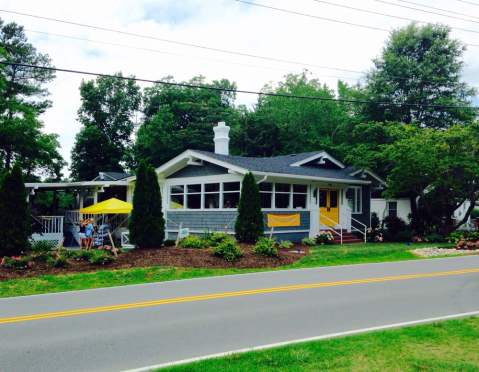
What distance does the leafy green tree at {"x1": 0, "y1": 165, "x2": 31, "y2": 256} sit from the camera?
14266 mm

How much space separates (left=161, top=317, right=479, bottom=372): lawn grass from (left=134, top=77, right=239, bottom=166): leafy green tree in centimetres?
3767

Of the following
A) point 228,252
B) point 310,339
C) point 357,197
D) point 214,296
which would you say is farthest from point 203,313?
point 357,197

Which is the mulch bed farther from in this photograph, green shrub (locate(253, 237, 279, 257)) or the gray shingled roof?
the gray shingled roof

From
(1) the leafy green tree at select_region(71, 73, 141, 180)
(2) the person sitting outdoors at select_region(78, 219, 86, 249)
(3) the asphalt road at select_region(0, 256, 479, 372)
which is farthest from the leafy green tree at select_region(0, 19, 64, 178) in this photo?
(3) the asphalt road at select_region(0, 256, 479, 372)

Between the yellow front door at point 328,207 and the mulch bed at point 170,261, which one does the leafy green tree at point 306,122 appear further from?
the mulch bed at point 170,261

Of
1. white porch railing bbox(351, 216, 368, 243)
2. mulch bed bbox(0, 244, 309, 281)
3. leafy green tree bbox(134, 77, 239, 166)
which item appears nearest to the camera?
mulch bed bbox(0, 244, 309, 281)

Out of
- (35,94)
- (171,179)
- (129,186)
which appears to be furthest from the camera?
(35,94)

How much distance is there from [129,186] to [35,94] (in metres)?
18.1

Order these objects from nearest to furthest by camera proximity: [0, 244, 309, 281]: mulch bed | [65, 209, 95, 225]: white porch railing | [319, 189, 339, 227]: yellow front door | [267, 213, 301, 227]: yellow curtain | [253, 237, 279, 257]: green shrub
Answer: [0, 244, 309, 281]: mulch bed → [253, 237, 279, 257]: green shrub → [267, 213, 301, 227]: yellow curtain → [319, 189, 339, 227]: yellow front door → [65, 209, 95, 225]: white porch railing

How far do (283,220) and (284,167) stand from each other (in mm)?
3115

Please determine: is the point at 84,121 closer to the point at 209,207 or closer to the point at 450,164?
the point at 209,207

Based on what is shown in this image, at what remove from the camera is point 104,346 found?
6062 millimetres

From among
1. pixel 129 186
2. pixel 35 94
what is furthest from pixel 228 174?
pixel 35 94

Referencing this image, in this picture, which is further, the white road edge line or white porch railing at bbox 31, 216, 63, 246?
white porch railing at bbox 31, 216, 63, 246
